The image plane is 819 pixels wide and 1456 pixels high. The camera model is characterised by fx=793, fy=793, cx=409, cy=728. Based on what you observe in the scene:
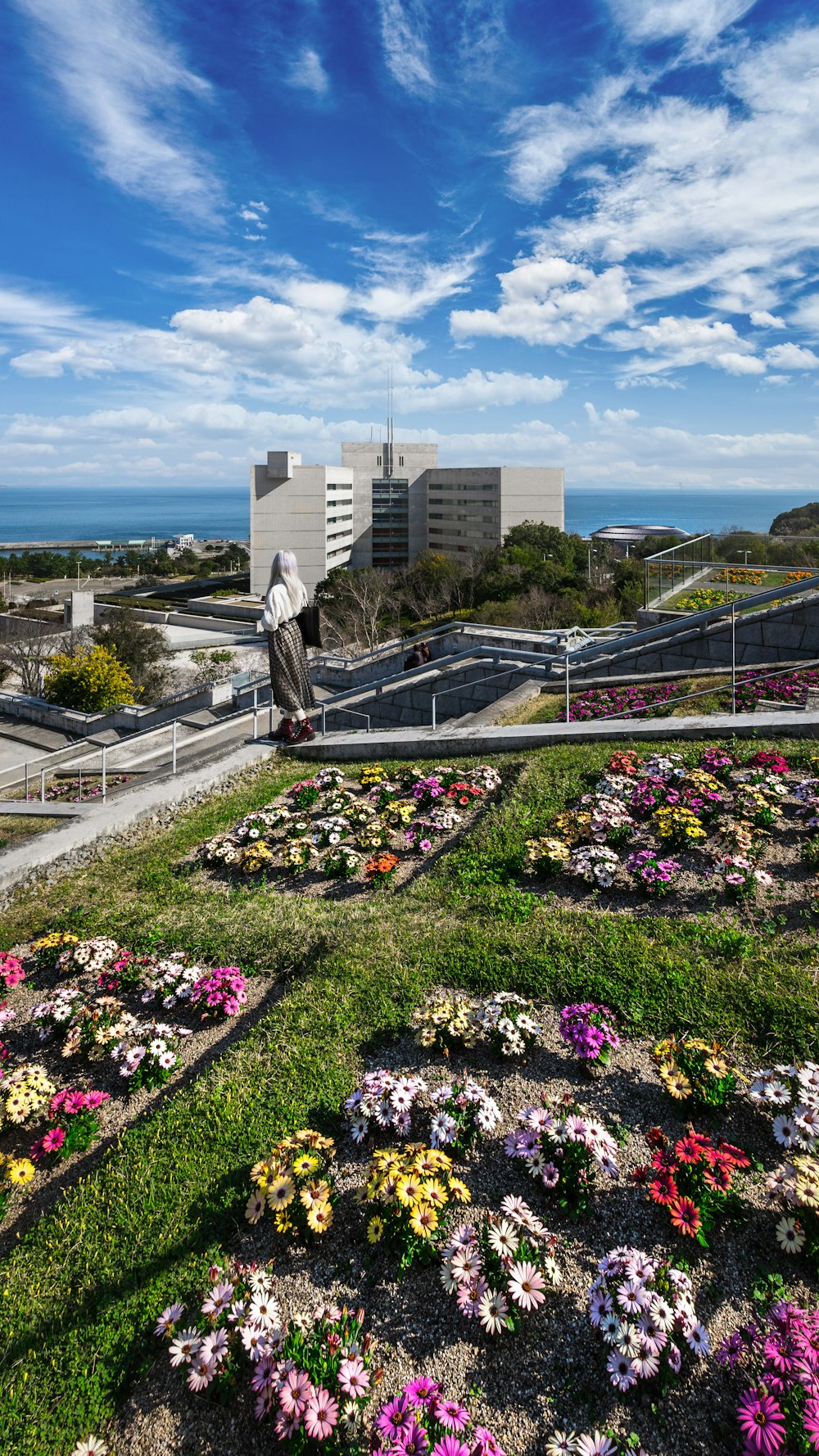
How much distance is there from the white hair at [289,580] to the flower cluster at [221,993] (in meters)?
4.88

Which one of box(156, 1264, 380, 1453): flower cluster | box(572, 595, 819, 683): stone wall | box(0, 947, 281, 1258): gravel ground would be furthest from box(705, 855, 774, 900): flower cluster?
box(572, 595, 819, 683): stone wall

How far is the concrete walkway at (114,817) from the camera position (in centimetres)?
734

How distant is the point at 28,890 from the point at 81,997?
2.49 metres

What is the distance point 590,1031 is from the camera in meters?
4.09

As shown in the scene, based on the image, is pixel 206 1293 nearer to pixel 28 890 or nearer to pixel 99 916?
pixel 99 916

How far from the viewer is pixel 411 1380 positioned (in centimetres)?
275

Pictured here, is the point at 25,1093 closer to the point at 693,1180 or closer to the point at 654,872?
the point at 693,1180

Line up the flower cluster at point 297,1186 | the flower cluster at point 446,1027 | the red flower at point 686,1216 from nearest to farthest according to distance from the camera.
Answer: the red flower at point 686,1216
the flower cluster at point 297,1186
the flower cluster at point 446,1027

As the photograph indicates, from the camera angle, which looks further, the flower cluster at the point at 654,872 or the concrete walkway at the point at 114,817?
the concrete walkway at the point at 114,817

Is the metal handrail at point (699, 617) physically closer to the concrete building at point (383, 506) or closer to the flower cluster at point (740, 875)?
the flower cluster at point (740, 875)

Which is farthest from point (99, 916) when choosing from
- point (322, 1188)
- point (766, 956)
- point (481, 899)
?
point (766, 956)

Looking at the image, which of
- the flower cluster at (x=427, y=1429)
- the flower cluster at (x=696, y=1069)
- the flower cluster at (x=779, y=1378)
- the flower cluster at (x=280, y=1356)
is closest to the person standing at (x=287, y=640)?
the flower cluster at (x=696, y=1069)

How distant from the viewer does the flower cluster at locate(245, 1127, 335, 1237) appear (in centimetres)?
333

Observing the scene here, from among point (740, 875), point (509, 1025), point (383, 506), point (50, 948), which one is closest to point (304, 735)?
point (50, 948)
